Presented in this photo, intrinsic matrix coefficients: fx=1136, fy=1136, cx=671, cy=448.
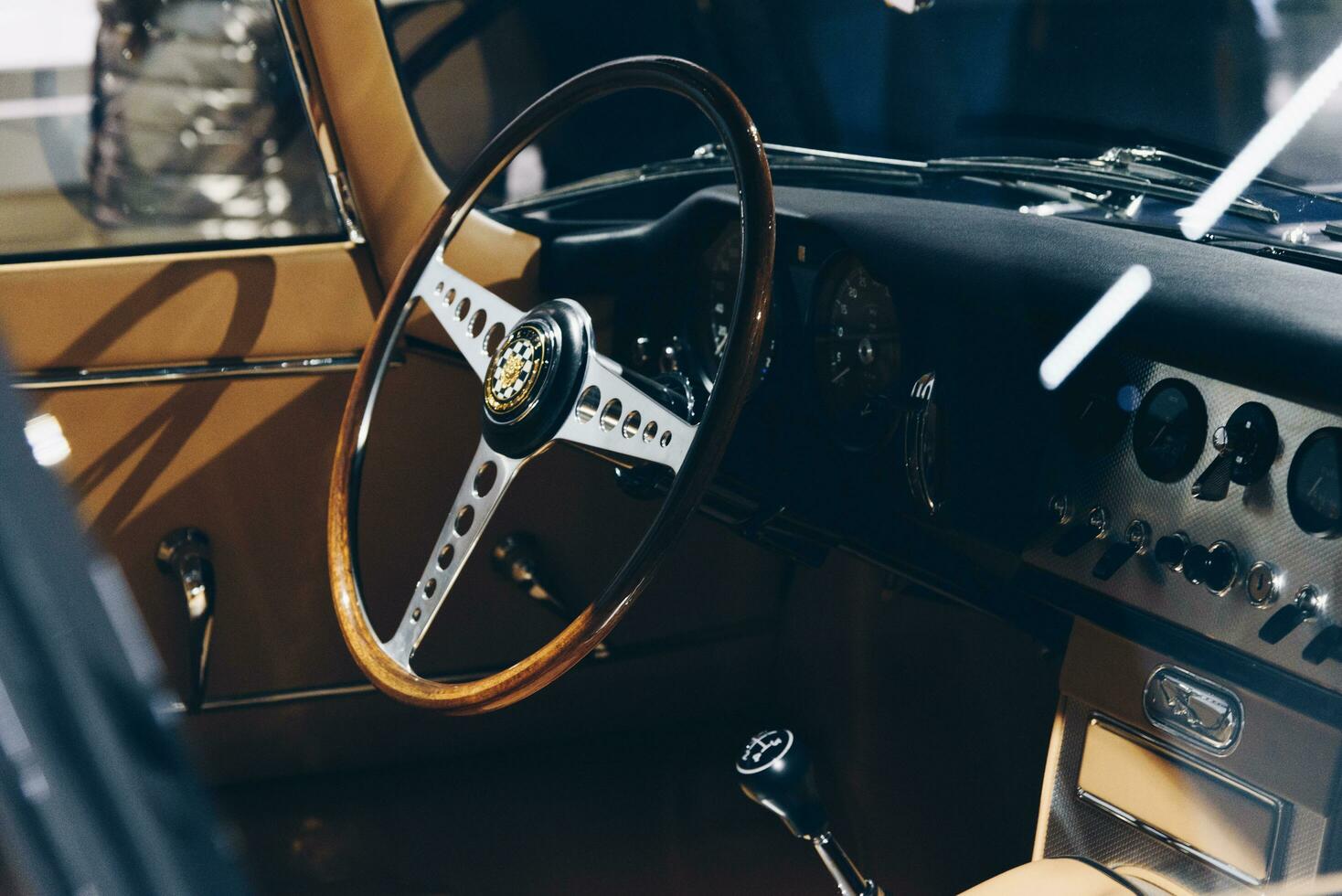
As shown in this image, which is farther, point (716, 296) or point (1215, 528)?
point (716, 296)

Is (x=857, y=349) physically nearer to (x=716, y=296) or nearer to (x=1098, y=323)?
(x=716, y=296)

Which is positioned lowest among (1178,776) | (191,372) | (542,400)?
(191,372)

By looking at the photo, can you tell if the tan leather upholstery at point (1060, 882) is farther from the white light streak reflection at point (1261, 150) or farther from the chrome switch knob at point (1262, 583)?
the white light streak reflection at point (1261, 150)

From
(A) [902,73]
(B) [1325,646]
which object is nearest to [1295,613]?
(B) [1325,646]

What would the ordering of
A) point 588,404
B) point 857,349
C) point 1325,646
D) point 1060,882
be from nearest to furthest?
point 1325,646 < point 1060,882 < point 588,404 < point 857,349

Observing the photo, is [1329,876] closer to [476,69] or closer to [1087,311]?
[1087,311]

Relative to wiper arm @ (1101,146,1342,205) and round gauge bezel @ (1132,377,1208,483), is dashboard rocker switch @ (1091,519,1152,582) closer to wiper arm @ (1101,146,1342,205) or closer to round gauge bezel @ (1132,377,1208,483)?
round gauge bezel @ (1132,377,1208,483)

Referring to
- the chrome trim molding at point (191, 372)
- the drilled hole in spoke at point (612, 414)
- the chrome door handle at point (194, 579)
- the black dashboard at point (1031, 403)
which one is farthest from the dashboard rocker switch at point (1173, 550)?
the chrome door handle at point (194, 579)

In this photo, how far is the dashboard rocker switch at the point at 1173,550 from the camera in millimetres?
1047

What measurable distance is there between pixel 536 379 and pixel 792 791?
0.53 metres

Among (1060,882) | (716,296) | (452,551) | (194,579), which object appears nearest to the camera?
(1060,882)

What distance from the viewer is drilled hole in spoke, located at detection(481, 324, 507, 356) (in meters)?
1.32

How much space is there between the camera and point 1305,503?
37.2 inches

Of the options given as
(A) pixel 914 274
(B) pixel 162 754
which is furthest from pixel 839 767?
(B) pixel 162 754
